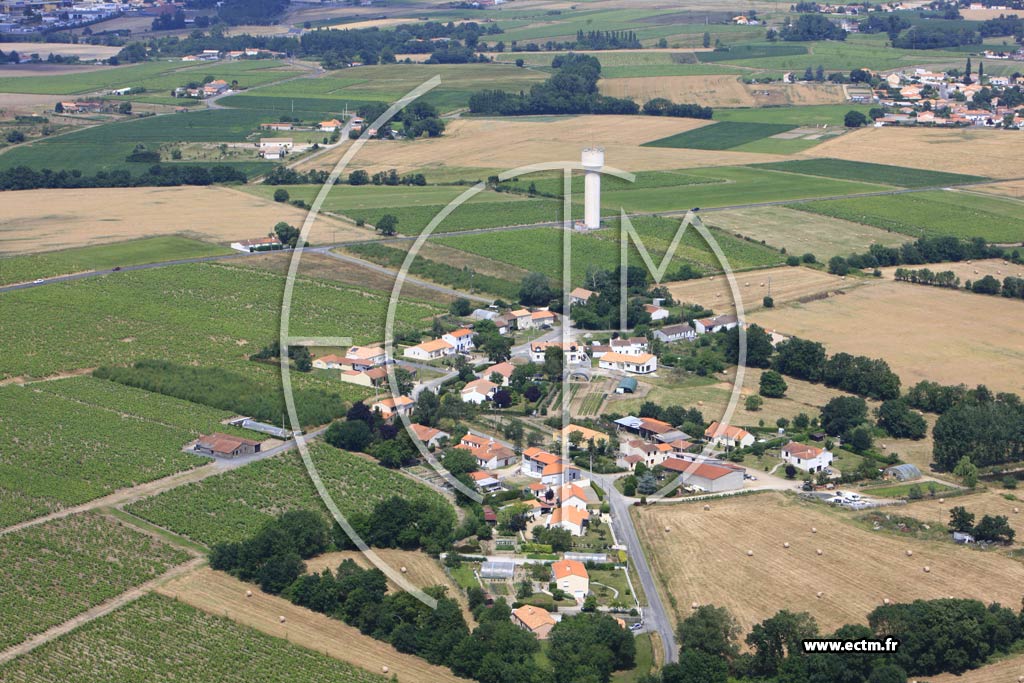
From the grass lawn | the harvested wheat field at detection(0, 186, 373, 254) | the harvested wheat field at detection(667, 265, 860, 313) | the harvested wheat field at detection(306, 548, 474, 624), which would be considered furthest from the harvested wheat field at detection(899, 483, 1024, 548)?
the harvested wheat field at detection(0, 186, 373, 254)

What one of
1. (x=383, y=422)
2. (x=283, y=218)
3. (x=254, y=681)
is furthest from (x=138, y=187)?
(x=254, y=681)

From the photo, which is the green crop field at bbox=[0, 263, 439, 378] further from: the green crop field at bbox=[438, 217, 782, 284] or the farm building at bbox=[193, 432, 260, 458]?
the green crop field at bbox=[438, 217, 782, 284]

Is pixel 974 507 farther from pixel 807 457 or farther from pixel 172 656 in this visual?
pixel 172 656

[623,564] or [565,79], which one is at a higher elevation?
[565,79]

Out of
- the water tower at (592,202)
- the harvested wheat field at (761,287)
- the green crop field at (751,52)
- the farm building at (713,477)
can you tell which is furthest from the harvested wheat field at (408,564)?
the green crop field at (751,52)

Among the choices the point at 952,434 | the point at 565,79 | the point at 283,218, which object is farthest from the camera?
the point at 565,79

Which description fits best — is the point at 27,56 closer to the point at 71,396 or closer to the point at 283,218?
the point at 283,218

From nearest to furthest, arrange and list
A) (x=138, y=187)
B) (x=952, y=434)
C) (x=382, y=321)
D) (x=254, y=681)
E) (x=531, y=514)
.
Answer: (x=254, y=681)
(x=531, y=514)
(x=952, y=434)
(x=382, y=321)
(x=138, y=187)
